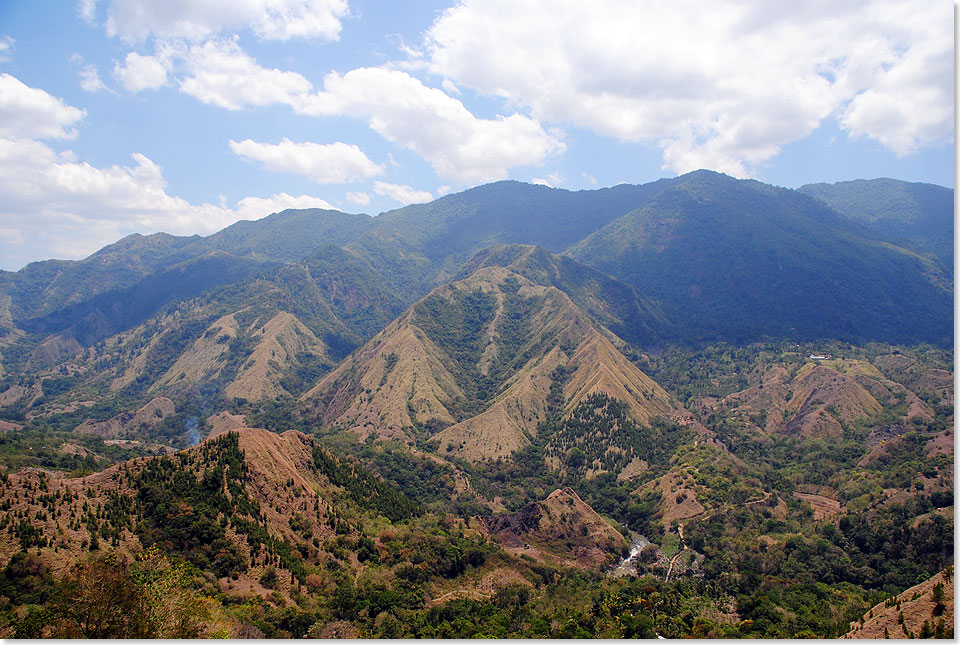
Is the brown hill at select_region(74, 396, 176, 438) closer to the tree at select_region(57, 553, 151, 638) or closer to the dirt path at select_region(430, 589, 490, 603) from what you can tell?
the dirt path at select_region(430, 589, 490, 603)

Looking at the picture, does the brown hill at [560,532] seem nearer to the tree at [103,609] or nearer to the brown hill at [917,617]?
the brown hill at [917,617]

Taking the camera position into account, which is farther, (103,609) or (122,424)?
(122,424)

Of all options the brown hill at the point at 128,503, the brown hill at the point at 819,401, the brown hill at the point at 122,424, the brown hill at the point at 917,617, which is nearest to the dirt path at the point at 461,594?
the brown hill at the point at 128,503

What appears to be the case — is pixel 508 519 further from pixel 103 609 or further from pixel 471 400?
pixel 471 400

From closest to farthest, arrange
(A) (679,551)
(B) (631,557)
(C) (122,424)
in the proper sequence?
(A) (679,551)
(B) (631,557)
(C) (122,424)

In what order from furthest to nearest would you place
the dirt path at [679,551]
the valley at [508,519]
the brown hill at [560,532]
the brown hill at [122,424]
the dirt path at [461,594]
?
the brown hill at [122,424]
the brown hill at [560,532]
the dirt path at [679,551]
the dirt path at [461,594]
the valley at [508,519]

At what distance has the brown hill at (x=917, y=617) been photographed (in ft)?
122

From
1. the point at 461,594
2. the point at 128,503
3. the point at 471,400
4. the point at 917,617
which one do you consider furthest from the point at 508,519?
the point at 471,400

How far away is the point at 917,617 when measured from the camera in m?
40.6

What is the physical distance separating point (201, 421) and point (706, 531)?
535ft

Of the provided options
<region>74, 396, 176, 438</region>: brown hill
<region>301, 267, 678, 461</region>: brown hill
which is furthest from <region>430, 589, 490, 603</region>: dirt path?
<region>74, 396, 176, 438</region>: brown hill

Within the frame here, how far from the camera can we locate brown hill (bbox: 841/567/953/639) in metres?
37.3

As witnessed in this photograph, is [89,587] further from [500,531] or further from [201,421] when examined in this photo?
[201,421]

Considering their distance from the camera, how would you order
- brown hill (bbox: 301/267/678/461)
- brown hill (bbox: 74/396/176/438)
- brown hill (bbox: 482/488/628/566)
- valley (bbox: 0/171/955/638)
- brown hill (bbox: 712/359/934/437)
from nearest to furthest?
valley (bbox: 0/171/955/638)
brown hill (bbox: 482/488/628/566)
brown hill (bbox: 712/359/934/437)
brown hill (bbox: 301/267/678/461)
brown hill (bbox: 74/396/176/438)
